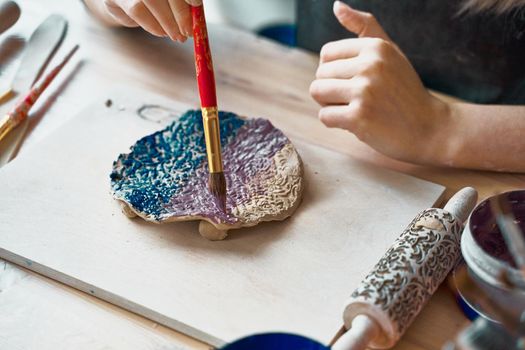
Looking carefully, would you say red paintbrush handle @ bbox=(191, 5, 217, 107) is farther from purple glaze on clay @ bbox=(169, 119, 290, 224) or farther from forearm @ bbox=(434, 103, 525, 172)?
forearm @ bbox=(434, 103, 525, 172)

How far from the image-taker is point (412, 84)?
0.98 m

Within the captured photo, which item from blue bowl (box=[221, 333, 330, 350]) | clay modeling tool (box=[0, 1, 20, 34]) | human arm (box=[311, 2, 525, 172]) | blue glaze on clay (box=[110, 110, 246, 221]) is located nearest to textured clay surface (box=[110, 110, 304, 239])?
blue glaze on clay (box=[110, 110, 246, 221])

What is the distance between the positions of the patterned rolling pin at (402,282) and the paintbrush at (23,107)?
617 millimetres

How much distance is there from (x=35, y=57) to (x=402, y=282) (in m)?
0.77

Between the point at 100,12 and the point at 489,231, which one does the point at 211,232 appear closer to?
the point at 489,231

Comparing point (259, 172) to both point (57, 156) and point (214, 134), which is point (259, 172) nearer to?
point (214, 134)

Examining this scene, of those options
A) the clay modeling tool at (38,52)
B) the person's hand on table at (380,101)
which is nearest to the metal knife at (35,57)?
the clay modeling tool at (38,52)

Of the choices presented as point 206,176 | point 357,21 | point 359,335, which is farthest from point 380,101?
point 359,335

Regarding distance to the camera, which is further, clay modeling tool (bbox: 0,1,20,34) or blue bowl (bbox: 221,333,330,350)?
clay modeling tool (bbox: 0,1,20,34)

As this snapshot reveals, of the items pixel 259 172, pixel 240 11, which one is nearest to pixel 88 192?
pixel 259 172

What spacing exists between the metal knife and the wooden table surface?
0.03m

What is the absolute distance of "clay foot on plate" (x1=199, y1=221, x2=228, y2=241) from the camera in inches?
32.3

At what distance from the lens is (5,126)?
3.41ft

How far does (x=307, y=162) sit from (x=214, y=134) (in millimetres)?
164
